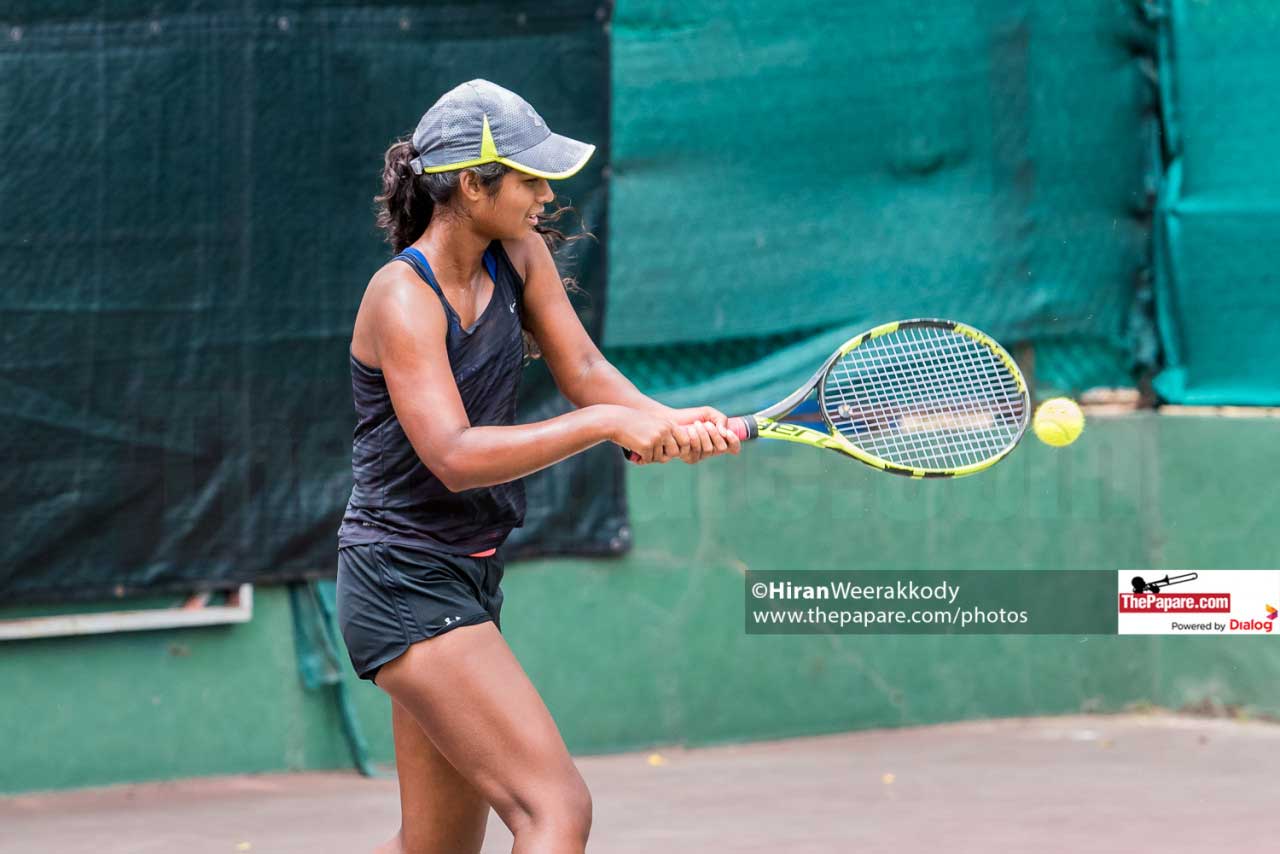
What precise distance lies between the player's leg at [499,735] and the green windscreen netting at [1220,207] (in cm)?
353

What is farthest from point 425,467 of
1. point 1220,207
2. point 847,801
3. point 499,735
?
point 1220,207

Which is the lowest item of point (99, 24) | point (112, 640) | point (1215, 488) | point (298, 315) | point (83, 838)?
point (83, 838)

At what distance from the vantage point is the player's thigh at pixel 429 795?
2.90 metres

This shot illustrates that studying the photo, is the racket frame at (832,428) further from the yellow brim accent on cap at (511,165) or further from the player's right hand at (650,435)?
the yellow brim accent on cap at (511,165)

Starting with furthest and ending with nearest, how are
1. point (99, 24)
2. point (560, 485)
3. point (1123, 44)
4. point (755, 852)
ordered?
1. point (1123, 44)
2. point (560, 485)
3. point (99, 24)
4. point (755, 852)

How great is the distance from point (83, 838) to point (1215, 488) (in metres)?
3.68

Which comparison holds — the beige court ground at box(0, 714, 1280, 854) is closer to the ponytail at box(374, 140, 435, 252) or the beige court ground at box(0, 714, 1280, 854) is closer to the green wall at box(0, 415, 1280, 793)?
the green wall at box(0, 415, 1280, 793)

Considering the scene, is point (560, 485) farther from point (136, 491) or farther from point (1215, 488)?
point (1215, 488)

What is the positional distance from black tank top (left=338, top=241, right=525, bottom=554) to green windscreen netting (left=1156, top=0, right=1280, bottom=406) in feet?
11.0

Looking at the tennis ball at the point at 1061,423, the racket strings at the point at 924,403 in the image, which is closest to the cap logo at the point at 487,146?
the racket strings at the point at 924,403

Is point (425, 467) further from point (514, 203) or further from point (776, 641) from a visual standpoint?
point (776, 641)

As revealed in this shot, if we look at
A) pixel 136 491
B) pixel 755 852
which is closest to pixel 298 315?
pixel 136 491

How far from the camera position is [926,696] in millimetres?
5520

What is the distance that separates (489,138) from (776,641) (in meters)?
2.98
